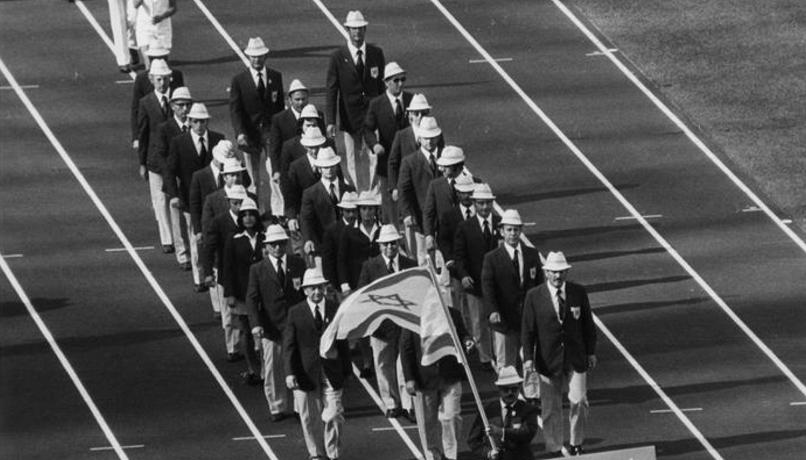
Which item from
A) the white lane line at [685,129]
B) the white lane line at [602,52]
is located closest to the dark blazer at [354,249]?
the white lane line at [685,129]

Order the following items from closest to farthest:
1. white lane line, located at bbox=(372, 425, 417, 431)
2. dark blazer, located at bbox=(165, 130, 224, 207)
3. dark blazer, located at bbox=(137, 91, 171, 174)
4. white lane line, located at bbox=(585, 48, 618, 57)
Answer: white lane line, located at bbox=(372, 425, 417, 431)
dark blazer, located at bbox=(165, 130, 224, 207)
dark blazer, located at bbox=(137, 91, 171, 174)
white lane line, located at bbox=(585, 48, 618, 57)

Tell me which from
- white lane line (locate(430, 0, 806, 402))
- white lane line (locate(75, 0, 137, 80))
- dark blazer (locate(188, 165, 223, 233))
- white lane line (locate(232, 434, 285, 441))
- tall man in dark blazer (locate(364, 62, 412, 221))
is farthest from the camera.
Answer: white lane line (locate(75, 0, 137, 80))

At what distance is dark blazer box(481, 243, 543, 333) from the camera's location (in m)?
30.9

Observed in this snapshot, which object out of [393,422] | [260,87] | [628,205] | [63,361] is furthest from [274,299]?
[628,205]

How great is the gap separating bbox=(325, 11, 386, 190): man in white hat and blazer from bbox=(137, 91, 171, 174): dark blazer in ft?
7.52

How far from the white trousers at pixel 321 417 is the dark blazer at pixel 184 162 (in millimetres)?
4671

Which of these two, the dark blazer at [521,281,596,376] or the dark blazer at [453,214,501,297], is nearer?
the dark blazer at [521,281,596,376]

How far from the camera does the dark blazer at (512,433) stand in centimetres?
2725

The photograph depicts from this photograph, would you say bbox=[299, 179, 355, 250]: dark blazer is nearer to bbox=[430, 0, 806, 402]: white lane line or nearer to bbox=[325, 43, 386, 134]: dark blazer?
bbox=[325, 43, 386, 134]: dark blazer

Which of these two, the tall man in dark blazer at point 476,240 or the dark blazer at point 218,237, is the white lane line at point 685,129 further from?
the dark blazer at point 218,237

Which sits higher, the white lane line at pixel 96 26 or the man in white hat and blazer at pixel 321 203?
the man in white hat and blazer at pixel 321 203

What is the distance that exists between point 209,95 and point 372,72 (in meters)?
4.21

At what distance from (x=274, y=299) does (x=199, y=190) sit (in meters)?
2.74

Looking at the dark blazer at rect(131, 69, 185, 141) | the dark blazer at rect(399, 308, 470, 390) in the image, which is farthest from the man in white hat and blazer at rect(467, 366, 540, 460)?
the dark blazer at rect(131, 69, 185, 141)
